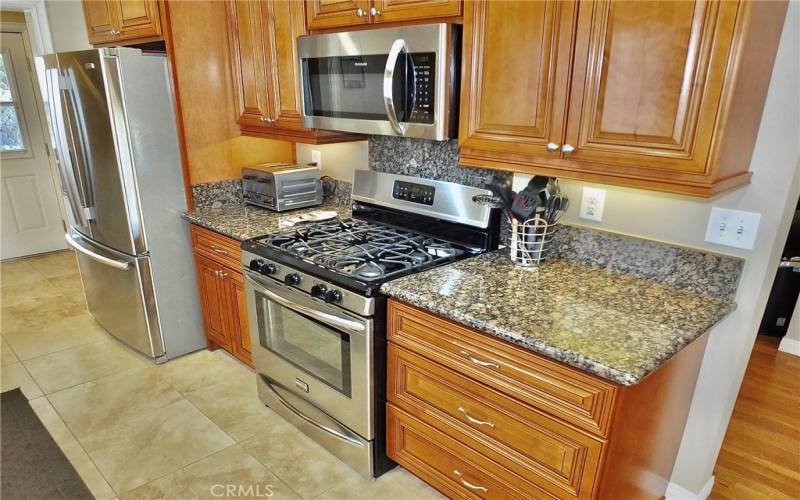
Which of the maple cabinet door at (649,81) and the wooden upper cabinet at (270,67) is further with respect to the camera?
the wooden upper cabinet at (270,67)

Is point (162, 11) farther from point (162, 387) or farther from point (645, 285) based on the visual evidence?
point (645, 285)

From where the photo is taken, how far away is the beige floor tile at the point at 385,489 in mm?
1945

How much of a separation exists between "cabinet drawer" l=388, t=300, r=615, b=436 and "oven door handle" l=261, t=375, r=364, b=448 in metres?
0.52

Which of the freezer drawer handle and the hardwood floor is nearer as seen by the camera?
the hardwood floor

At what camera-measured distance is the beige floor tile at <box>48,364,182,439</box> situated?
2.38 m

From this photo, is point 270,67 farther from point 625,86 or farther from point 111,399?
point 111,399

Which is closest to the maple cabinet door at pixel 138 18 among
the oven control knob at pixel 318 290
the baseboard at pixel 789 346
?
the oven control knob at pixel 318 290

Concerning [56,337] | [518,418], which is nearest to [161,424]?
[56,337]

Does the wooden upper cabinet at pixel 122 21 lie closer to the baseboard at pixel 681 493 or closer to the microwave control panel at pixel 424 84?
the microwave control panel at pixel 424 84

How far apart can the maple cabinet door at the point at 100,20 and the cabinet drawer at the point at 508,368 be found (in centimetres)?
242

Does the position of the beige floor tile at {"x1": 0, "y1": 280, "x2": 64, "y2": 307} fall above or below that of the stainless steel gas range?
below

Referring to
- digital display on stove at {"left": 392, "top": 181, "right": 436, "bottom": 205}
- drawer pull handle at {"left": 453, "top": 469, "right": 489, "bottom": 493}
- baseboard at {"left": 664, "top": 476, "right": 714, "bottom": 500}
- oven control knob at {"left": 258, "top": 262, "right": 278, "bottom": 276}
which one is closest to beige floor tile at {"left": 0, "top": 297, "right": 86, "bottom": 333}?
oven control knob at {"left": 258, "top": 262, "right": 278, "bottom": 276}

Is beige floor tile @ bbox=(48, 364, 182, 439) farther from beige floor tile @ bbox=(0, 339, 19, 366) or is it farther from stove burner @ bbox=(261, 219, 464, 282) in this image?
stove burner @ bbox=(261, 219, 464, 282)

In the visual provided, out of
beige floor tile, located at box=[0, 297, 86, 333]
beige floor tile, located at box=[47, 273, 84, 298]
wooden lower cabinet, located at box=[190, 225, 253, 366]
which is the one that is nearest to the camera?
wooden lower cabinet, located at box=[190, 225, 253, 366]
